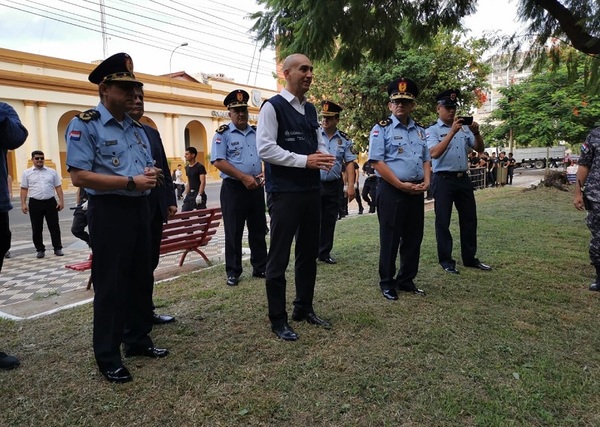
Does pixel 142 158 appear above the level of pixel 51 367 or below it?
above

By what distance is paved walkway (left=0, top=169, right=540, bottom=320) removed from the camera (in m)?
4.84

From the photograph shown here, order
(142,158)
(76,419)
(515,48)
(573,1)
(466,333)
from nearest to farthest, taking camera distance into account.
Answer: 1. (76,419)
2. (142,158)
3. (466,333)
4. (573,1)
5. (515,48)

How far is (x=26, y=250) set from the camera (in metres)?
8.88

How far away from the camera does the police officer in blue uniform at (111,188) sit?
2.70m

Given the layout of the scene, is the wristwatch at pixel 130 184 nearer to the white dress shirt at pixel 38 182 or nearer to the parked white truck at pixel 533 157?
the white dress shirt at pixel 38 182

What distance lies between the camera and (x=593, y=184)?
15.8 feet

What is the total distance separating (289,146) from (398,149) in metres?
1.38

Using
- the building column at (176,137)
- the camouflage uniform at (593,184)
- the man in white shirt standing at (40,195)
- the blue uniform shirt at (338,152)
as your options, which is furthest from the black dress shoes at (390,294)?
the building column at (176,137)

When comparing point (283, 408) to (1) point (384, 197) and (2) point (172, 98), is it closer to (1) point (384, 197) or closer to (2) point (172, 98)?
(1) point (384, 197)

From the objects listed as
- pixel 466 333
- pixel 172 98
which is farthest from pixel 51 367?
pixel 172 98

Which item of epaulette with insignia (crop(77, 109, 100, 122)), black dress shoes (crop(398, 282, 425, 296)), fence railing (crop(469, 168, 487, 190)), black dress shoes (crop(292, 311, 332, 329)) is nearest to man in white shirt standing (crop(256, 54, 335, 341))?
black dress shoes (crop(292, 311, 332, 329))

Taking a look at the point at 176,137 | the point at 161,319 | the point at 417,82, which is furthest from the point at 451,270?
the point at 176,137

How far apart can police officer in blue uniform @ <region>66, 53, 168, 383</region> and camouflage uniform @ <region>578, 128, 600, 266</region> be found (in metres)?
4.22

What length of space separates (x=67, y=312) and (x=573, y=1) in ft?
20.7
